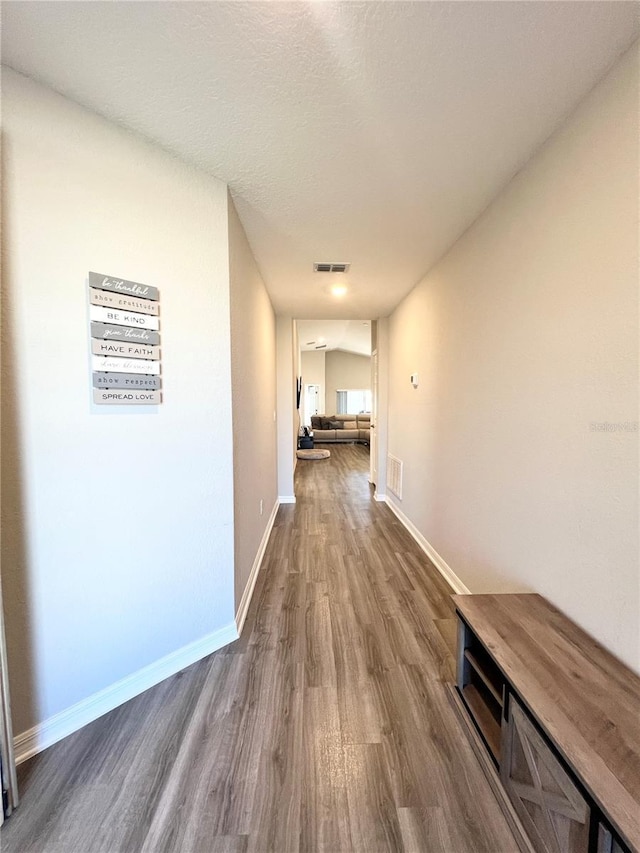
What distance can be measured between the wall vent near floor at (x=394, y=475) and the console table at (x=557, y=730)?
7.65ft

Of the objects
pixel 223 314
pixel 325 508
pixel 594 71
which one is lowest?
pixel 325 508

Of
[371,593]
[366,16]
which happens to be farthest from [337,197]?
[371,593]

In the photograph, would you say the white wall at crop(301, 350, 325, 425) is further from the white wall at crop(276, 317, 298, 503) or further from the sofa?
the white wall at crop(276, 317, 298, 503)

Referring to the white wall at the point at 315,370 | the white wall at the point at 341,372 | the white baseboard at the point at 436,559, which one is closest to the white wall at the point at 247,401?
the white baseboard at the point at 436,559

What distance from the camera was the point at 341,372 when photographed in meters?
12.5

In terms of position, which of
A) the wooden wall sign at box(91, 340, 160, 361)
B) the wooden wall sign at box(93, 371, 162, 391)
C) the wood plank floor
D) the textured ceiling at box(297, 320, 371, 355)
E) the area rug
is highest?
the textured ceiling at box(297, 320, 371, 355)

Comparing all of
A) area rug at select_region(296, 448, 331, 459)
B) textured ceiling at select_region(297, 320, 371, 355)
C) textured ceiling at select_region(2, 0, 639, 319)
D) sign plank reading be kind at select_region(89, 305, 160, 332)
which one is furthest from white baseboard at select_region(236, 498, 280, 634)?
textured ceiling at select_region(297, 320, 371, 355)

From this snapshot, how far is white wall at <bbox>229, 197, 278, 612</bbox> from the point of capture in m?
1.81

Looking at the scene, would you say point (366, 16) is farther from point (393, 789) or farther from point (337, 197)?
point (393, 789)

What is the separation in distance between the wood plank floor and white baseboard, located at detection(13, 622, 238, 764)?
3 centimetres

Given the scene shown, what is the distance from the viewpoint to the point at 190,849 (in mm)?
938

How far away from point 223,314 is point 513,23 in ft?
4.50

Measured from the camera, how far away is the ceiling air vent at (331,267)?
8.53 feet

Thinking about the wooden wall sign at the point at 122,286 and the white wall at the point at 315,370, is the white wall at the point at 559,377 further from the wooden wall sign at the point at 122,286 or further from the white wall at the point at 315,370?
the white wall at the point at 315,370
